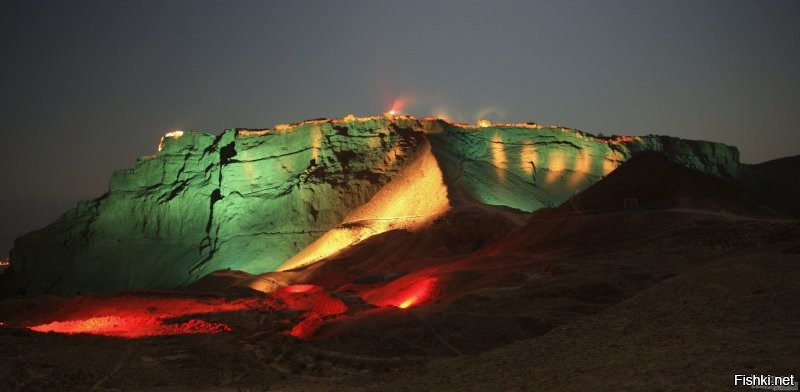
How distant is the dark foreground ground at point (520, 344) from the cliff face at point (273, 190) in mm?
19561

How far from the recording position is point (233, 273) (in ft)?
90.7

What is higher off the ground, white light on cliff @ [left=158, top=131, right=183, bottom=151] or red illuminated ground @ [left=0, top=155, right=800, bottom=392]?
white light on cliff @ [left=158, top=131, right=183, bottom=151]

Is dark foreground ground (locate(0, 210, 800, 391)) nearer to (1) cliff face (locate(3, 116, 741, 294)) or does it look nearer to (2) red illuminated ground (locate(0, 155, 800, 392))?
(2) red illuminated ground (locate(0, 155, 800, 392))

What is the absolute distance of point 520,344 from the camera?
9469 mm

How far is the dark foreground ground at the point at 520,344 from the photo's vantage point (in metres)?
6.69

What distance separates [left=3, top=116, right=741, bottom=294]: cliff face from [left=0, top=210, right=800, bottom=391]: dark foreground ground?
19.6m

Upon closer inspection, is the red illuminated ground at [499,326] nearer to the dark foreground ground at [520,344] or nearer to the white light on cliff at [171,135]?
the dark foreground ground at [520,344]

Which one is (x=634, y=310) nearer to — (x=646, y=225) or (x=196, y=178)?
(x=646, y=225)

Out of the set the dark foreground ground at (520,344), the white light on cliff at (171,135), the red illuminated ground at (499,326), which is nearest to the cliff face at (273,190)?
the white light on cliff at (171,135)

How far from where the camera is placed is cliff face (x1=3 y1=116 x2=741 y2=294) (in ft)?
114

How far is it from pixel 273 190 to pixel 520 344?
99.6 feet

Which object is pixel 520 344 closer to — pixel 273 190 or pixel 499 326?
pixel 499 326

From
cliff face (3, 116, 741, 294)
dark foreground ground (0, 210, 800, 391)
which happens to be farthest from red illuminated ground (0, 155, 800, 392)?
cliff face (3, 116, 741, 294)

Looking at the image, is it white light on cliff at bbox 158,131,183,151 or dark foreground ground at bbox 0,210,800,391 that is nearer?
dark foreground ground at bbox 0,210,800,391
